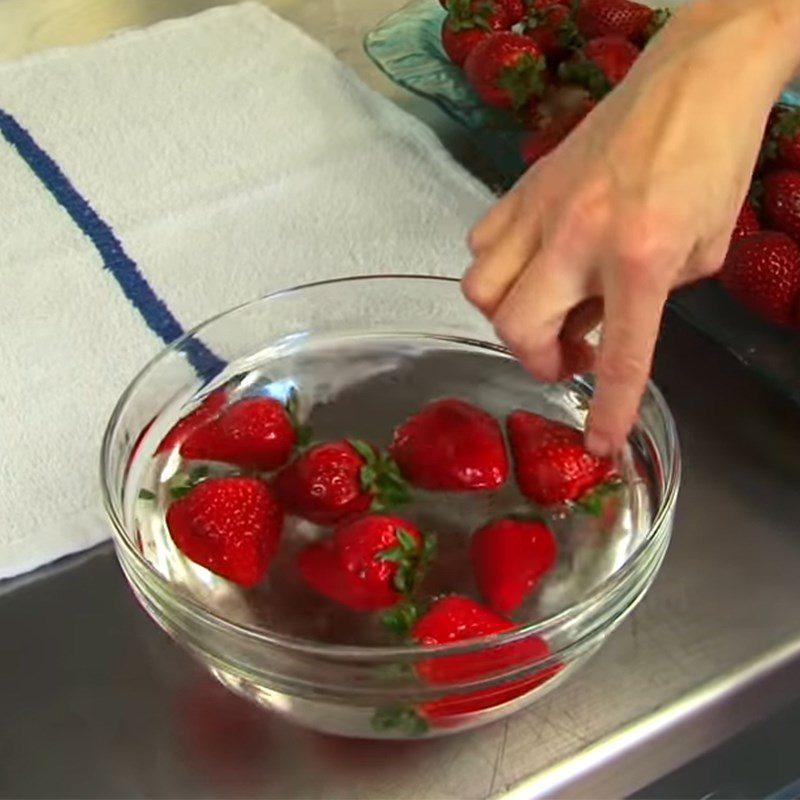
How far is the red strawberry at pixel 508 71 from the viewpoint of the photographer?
84cm

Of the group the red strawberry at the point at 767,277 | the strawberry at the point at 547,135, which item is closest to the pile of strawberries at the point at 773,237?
the red strawberry at the point at 767,277

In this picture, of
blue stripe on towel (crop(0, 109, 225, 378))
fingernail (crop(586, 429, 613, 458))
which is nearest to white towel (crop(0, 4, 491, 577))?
blue stripe on towel (crop(0, 109, 225, 378))

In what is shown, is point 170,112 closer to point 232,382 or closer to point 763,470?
point 232,382

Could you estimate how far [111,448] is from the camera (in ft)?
1.92

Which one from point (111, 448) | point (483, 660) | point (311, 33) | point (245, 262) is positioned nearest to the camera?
point (483, 660)

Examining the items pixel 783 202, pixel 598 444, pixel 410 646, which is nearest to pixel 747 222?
pixel 783 202

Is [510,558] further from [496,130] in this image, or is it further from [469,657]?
[496,130]

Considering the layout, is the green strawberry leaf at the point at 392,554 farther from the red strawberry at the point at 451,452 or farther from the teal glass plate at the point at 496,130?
the teal glass plate at the point at 496,130

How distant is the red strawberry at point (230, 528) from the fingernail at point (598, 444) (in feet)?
0.43

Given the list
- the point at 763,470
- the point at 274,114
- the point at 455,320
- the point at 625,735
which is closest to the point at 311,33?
the point at 274,114

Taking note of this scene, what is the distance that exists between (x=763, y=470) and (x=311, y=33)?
1.82 feet

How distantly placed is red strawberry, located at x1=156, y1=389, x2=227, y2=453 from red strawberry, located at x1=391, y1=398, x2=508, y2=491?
0.30ft

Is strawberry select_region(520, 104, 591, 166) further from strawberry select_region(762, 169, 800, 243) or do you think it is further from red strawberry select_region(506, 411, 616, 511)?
red strawberry select_region(506, 411, 616, 511)

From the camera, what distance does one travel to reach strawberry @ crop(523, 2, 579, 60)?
0.88m
